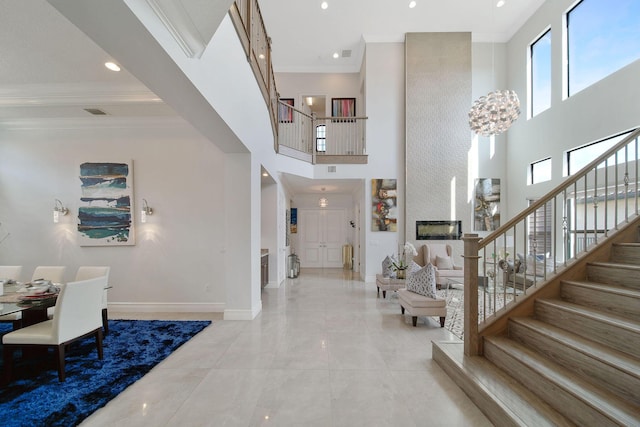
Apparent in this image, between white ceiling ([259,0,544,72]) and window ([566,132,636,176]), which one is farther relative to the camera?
white ceiling ([259,0,544,72])

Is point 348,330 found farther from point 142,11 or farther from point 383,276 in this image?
point 142,11

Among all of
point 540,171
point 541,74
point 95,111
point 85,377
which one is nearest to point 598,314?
point 85,377

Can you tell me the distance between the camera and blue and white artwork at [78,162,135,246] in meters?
5.07

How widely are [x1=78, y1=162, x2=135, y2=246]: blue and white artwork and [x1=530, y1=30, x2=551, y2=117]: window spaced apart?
9547mm

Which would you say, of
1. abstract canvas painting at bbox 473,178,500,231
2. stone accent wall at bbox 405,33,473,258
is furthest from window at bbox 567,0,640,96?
abstract canvas painting at bbox 473,178,500,231

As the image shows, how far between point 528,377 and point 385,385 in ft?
3.80

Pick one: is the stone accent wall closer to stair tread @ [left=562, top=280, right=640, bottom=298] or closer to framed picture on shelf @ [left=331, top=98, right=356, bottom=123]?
framed picture on shelf @ [left=331, top=98, right=356, bottom=123]

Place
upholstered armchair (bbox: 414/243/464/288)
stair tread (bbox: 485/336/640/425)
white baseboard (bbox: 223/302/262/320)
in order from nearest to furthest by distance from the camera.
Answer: stair tread (bbox: 485/336/640/425) → white baseboard (bbox: 223/302/262/320) → upholstered armchair (bbox: 414/243/464/288)

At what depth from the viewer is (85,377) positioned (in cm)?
284

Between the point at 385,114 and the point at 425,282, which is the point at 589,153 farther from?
the point at 425,282

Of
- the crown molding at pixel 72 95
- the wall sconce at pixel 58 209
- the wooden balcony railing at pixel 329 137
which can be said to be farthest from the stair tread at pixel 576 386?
the wall sconce at pixel 58 209

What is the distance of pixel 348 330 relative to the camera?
4.19m

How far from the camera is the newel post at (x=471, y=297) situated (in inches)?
112

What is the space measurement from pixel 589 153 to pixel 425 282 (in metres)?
4.92
